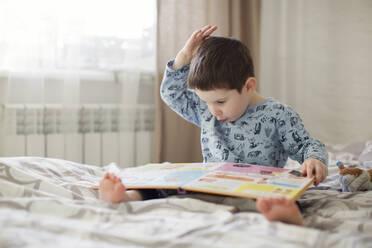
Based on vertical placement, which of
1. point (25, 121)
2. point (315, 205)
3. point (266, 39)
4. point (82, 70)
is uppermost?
point (266, 39)

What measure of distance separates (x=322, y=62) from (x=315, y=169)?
179cm

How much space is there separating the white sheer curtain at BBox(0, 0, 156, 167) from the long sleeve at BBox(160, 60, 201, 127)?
77 centimetres

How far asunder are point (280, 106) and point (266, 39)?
154cm

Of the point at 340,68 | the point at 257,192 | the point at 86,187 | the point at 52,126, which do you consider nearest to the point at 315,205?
the point at 257,192

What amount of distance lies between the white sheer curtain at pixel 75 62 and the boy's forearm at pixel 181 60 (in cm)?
82

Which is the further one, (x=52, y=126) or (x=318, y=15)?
(x=318, y=15)

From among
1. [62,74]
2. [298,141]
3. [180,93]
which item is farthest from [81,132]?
[298,141]

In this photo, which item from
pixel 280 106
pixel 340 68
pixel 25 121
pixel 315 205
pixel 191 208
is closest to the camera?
pixel 191 208

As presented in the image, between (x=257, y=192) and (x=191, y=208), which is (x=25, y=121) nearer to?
(x=191, y=208)

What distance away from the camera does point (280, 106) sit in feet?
3.74

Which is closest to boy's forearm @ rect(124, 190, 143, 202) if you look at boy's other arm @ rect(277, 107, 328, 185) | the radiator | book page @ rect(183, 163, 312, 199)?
book page @ rect(183, 163, 312, 199)

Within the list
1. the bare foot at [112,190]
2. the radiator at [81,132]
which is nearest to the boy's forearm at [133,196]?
the bare foot at [112,190]

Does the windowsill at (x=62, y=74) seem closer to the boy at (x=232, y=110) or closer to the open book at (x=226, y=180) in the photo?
the boy at (x=232, y=110)

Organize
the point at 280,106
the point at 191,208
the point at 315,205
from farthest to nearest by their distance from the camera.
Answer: the point at 280,106 → the point at 315,205 → the point at 191,208
